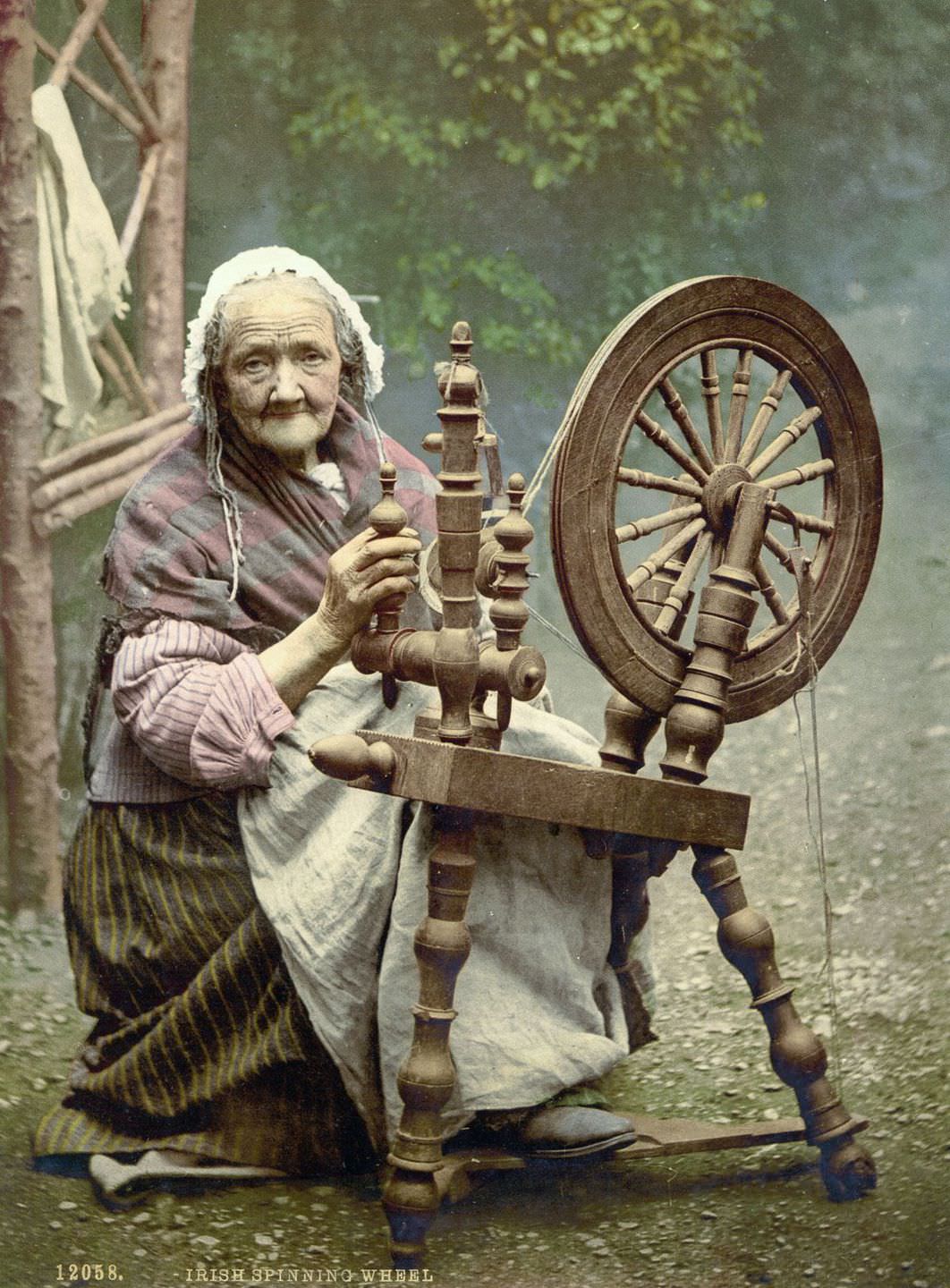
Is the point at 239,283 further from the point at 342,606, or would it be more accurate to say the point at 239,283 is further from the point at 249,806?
the point at 249,806

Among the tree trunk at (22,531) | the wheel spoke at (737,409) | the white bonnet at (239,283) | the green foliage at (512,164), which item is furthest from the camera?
the green foliage at (512,164)

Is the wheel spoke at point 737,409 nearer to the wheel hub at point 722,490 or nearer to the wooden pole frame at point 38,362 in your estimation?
the wheel hub at point 722,490

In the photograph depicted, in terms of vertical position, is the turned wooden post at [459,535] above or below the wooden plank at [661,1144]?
above

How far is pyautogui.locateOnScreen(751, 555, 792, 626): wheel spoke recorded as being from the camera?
252cm

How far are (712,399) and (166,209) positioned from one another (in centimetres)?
109

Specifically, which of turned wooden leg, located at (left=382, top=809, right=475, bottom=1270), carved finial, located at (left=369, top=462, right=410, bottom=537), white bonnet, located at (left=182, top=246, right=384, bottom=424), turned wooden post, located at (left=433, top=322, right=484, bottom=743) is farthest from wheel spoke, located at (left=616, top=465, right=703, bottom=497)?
white bonnet, located at (left=182, top=246, right=384, bottom=424)

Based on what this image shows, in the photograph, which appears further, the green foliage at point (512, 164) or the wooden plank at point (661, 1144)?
the green foliage at point (512, 164)

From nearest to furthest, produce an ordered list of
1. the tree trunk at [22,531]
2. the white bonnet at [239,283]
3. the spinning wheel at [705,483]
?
the spinning wheel at [705,483] < the white bonnet at [239,283] < the tree trunk at [22,531]

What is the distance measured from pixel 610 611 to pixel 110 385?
114 cm

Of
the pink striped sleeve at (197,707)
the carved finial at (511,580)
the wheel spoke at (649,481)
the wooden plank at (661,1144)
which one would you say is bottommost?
the wooden plank at (661,1144)

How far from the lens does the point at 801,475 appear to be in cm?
255

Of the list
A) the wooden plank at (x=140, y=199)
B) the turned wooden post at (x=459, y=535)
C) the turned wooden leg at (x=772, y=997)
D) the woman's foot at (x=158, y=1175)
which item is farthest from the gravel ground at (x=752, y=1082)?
the wooden plank at (x=140, y=199)

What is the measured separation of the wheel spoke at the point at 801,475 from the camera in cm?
250

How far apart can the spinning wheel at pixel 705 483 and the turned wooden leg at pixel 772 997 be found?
0.24 metres
